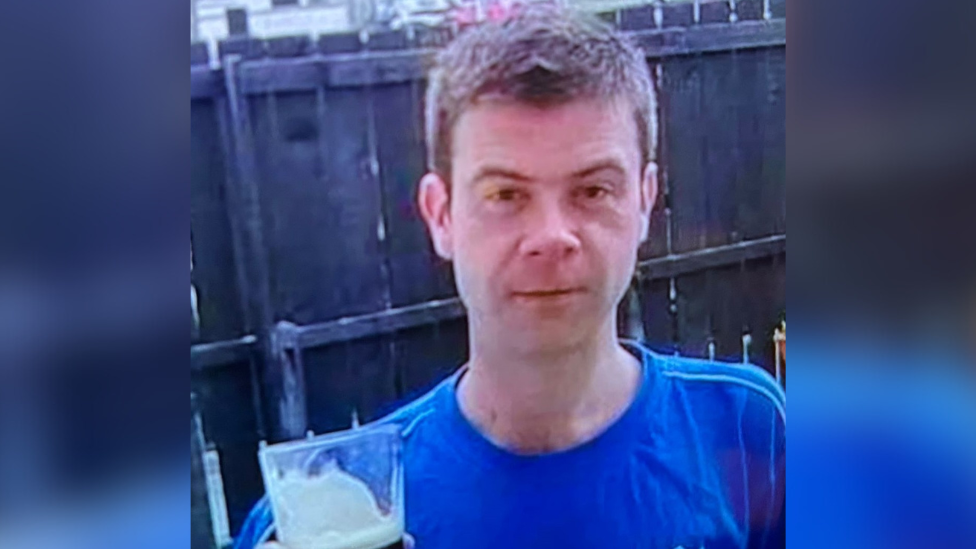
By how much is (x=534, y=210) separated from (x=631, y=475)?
0.93 ft

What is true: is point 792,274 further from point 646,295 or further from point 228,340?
point 228,340

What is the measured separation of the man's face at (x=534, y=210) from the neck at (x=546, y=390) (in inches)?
1.0

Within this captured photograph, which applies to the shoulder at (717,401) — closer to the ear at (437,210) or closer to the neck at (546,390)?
the neck at (546,390)

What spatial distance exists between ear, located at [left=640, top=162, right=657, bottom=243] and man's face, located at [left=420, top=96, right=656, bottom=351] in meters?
0.01

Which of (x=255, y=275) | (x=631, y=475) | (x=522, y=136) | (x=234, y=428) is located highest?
(x=522, y=136)

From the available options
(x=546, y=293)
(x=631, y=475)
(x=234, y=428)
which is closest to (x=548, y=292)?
(x=546, y=293)

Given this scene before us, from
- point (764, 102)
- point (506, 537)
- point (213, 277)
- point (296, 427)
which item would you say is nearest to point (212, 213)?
point (213, 277)

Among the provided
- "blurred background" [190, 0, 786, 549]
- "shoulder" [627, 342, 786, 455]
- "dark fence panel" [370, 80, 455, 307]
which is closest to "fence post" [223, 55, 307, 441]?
"blurred background" [190, 0, 786, 549]

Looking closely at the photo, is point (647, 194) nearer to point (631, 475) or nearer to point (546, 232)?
point (546, 232)

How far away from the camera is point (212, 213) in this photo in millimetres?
1046

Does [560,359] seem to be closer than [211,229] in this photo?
No

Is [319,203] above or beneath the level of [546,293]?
above

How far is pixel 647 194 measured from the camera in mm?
1154

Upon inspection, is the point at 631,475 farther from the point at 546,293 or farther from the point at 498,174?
the point at 498,174
